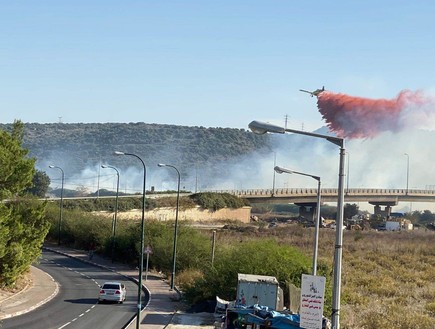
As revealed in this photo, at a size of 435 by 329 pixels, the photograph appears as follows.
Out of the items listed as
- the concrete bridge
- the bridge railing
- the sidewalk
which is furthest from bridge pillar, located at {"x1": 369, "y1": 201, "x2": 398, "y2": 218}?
the sidewalk

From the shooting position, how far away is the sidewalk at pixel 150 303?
115 feet

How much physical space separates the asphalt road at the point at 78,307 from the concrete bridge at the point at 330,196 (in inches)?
3166

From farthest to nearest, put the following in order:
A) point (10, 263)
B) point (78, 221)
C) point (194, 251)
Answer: point (78, 221) < point (194, 251) < point (10, 263)

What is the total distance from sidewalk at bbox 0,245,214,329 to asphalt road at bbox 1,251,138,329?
646 millimetres

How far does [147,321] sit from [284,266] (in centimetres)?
785

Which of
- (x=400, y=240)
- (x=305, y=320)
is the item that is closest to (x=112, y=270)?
(x=400, y=240)

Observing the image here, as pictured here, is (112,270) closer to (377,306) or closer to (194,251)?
(194,251)

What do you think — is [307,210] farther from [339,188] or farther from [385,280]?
[339,188]

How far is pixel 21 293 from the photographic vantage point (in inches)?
1750

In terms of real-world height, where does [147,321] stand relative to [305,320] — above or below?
below

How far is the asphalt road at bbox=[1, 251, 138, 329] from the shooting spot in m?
34.2

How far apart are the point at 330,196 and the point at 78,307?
4445 inches

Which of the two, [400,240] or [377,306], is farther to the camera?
[400,240]

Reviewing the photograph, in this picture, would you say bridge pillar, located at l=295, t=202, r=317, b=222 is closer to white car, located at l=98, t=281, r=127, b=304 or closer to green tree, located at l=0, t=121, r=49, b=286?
green tree, located at l=0, t=121, r=49, b=286
